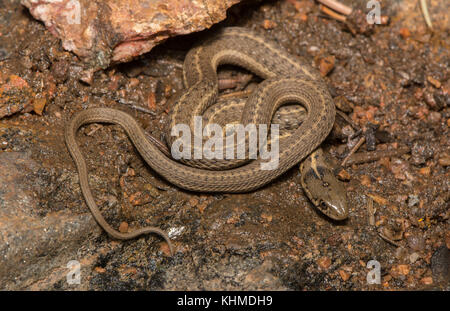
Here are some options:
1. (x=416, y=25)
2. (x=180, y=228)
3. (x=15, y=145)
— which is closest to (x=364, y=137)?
(x=416, y=25)

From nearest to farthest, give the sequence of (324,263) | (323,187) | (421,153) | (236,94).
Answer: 1. (324,263)
2. (323,187)
3. (421,153)
4. (236,94)

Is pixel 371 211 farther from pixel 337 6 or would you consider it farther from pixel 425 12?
pixel 425 12

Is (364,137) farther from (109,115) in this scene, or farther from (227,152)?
(109,115)

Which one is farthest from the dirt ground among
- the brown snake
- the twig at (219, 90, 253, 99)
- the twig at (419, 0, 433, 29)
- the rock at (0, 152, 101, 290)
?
the twig at (219, 90, 253, 99)

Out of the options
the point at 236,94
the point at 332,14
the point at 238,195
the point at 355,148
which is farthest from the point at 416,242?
the point at 332,14

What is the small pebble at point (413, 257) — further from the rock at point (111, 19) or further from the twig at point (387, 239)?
the rock at point (111, 19)

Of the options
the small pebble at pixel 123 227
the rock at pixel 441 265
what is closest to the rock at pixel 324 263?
the rock at pixel 441 265
